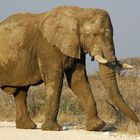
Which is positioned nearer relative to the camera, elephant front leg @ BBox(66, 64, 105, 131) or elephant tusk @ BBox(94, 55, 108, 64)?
elephant tusk @ BBox(94, 55, 108, 64)

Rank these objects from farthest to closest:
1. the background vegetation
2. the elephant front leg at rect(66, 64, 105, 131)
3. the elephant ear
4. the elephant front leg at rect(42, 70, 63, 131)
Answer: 1. the background vegetation
2. the elephant front leg at rect(66, 64, 105, 131)
3. the elephant ear
4. the elephant front leg at rect(42, 70, 63, 131)

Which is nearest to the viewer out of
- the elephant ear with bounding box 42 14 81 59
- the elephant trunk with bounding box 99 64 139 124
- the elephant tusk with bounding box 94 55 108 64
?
the elephant tusk with bounding box 94 55 108 64

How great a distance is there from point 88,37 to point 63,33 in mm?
707

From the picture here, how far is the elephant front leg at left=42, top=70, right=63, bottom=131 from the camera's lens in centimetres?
1620

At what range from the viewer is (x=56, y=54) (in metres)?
16.4

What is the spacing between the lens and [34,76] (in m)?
17.0

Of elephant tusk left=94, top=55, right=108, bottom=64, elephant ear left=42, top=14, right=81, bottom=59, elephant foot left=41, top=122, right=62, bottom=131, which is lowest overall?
elephant foot left=41, top=122, right=62, bottom=131

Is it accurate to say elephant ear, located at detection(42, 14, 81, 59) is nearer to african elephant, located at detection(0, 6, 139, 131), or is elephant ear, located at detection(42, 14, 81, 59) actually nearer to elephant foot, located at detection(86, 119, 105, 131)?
african elephant, located at detection(0, 6, 139, 131)

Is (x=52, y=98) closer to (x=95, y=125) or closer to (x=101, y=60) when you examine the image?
(x=95, y=125)

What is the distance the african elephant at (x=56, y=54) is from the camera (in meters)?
16.1

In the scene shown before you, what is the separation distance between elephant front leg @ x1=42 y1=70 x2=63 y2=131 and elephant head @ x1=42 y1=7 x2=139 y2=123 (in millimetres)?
653

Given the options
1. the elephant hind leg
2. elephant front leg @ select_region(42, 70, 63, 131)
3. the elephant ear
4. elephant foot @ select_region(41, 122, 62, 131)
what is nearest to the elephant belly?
the elephant ear

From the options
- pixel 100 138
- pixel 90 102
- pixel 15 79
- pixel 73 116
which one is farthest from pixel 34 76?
pixel 73 116

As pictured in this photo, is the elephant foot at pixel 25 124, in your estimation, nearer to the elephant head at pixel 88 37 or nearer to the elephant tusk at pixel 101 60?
the elephant head at pixel 88 37
